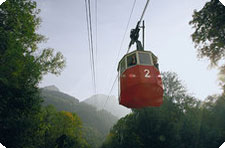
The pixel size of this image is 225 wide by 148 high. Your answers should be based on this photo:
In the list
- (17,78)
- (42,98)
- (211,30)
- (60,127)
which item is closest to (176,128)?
(211,30)

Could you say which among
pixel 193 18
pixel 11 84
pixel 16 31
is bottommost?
pixel 11 84

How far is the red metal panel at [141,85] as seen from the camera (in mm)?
7980

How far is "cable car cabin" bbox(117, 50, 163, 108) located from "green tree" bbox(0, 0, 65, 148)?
9291 mm

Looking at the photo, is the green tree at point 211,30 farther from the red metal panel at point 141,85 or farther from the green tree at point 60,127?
the green tree at point 60,127

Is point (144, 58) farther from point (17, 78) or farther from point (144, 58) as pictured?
point (17, 78)

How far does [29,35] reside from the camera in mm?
15773

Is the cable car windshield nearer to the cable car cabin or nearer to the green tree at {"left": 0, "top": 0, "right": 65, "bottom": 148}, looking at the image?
the cable car cabin

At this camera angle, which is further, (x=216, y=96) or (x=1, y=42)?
(x=216, y=96)

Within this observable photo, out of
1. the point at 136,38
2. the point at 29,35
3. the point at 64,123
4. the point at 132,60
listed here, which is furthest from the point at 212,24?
the point at 64,123

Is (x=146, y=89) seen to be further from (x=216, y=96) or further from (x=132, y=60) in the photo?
(x=216, y=96)

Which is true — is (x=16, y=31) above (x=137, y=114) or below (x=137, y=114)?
above

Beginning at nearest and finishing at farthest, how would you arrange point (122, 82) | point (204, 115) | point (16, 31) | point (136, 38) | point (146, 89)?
point (146, 89)
point (122, 82)
point (136, 38)
point (16, 31)
point (204, 115)

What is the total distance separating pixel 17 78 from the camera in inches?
503

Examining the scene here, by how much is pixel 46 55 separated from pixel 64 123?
20387 millimetres
